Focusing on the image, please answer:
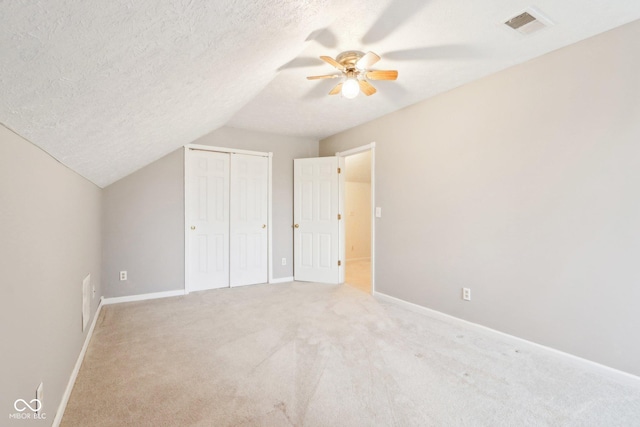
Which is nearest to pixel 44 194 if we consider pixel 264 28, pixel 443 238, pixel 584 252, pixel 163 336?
pixel 264 28

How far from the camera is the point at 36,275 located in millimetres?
1305

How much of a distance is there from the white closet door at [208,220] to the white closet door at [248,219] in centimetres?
12

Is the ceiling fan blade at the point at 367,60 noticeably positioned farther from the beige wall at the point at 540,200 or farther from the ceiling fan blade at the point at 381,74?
the beige wall at the point at 540,200

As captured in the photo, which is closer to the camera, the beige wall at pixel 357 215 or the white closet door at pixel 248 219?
the white closet door at pixel 248 219

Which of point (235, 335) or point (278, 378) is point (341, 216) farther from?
point (278, 378)

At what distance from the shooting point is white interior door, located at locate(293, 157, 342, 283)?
4.54 meters

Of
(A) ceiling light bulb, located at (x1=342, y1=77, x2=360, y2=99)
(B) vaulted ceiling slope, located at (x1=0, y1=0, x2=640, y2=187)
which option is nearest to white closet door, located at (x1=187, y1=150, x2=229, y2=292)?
(B) vaulted ceiling slope, located at (x1=0, y1=0, x2=640, y2=187)

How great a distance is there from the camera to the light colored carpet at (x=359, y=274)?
447 cm

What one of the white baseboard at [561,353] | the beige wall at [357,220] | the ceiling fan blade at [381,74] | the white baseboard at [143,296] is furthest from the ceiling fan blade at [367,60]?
the beige wall at [357,220]

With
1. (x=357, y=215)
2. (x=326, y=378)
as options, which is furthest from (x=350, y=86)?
(x=357, y=215)

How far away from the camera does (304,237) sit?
4.73 m

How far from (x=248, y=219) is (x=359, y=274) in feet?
7.39

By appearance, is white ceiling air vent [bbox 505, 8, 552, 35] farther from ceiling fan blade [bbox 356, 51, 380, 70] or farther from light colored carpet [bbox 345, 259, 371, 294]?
light colored carpet [bbox 345, 259, 371, 294]

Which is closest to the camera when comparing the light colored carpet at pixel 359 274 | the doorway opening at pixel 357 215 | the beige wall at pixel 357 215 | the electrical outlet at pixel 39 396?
the electrical outlet at pixel 39 396
